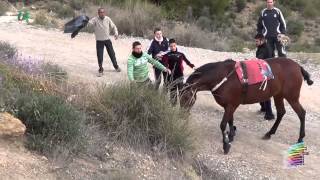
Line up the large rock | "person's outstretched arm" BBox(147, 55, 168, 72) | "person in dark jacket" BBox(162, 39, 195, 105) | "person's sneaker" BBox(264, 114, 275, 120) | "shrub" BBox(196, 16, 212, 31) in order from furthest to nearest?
"shrub" BBox(196, 16, 212, 31) → "person's sneaker" BBox(264, 114, 275, 120) → "person in dark jacket" BBox(162, 39, 195, 105) → "person's outstretched arm" BBox(147, 55, 168, 72) → the large rock

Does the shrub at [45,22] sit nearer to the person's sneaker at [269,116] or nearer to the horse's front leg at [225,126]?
the person's sneaker at [269,116]

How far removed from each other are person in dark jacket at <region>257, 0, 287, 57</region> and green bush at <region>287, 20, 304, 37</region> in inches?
755

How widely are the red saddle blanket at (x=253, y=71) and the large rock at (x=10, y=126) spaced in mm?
3897

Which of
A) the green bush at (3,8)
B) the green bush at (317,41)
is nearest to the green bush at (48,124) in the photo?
the green bush at (3,8)

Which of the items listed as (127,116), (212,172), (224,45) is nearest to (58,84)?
(127,116)

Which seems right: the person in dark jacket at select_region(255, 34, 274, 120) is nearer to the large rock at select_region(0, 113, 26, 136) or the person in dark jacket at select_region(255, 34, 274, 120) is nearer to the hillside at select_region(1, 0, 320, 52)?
the large rock at select_region(0, 113, 26, 136)

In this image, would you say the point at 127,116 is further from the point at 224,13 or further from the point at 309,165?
the point at 224,13

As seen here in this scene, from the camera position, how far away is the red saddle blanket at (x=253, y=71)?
31.3 feet

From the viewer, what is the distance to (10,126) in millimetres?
6801

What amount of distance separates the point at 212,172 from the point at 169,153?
0.70 meters

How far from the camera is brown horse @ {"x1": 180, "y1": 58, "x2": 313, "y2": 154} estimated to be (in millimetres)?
9297

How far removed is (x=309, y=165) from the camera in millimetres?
9344

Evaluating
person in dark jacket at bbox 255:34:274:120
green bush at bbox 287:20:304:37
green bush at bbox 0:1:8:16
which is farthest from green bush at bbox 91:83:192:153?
green bush at bbox 287:20:304:37

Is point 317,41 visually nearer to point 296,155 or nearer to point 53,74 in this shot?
point 296,155
